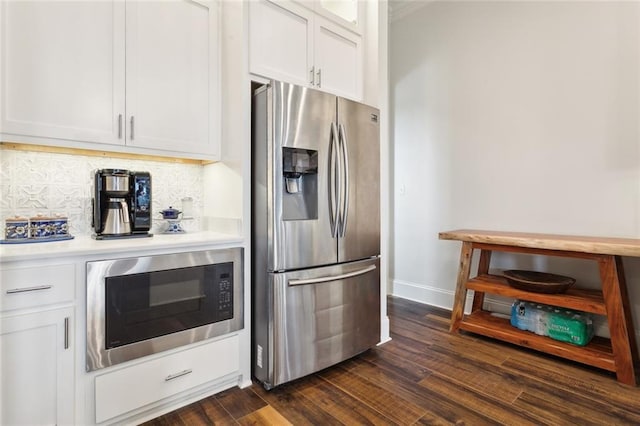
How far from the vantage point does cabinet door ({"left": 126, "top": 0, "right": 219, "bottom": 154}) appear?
5.67ft

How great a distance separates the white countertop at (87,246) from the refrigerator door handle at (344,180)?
0.64m

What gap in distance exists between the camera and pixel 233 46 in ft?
6.26

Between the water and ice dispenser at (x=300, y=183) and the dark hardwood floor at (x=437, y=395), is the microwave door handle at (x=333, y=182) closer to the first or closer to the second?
the water and ice dispenser at (x=300, y=183)

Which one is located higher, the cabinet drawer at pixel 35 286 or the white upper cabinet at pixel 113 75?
the white upper cabinet at pixel 113 75

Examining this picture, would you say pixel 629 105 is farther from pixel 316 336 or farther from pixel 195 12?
pixel 195 12

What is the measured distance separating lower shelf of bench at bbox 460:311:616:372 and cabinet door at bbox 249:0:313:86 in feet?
7.28

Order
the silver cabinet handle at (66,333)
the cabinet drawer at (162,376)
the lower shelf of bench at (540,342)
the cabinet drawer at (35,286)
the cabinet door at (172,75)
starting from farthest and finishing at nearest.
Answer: the lower shelf of bench at (540,342) < the cabinet door at (172,75) < the cabinet drawer at (162,376) < the silver cabinet handle at (66,333) < the cabinet drawer at (35,286)

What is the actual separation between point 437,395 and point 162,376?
1462 millimetres

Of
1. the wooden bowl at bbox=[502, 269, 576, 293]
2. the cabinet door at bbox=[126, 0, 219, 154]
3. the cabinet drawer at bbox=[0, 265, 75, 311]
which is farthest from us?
the wooden bowl at bbox=[502, 269, 576, 293]

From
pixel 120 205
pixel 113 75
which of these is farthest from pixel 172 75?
pixel 120 205

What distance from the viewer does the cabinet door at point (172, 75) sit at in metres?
1.73

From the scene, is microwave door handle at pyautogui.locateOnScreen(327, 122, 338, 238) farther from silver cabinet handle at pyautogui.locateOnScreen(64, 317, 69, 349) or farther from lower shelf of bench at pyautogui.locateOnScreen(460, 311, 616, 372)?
lower shelf of bench at pyautogui.locateOnScreen(460, 311, 616, 372)

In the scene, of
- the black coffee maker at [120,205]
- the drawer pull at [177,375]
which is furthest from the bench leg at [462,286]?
the black coffee maker at [120,205]

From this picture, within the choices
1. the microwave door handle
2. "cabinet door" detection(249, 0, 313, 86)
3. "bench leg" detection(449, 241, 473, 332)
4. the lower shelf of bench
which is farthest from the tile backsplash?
the lower shelf of bench
